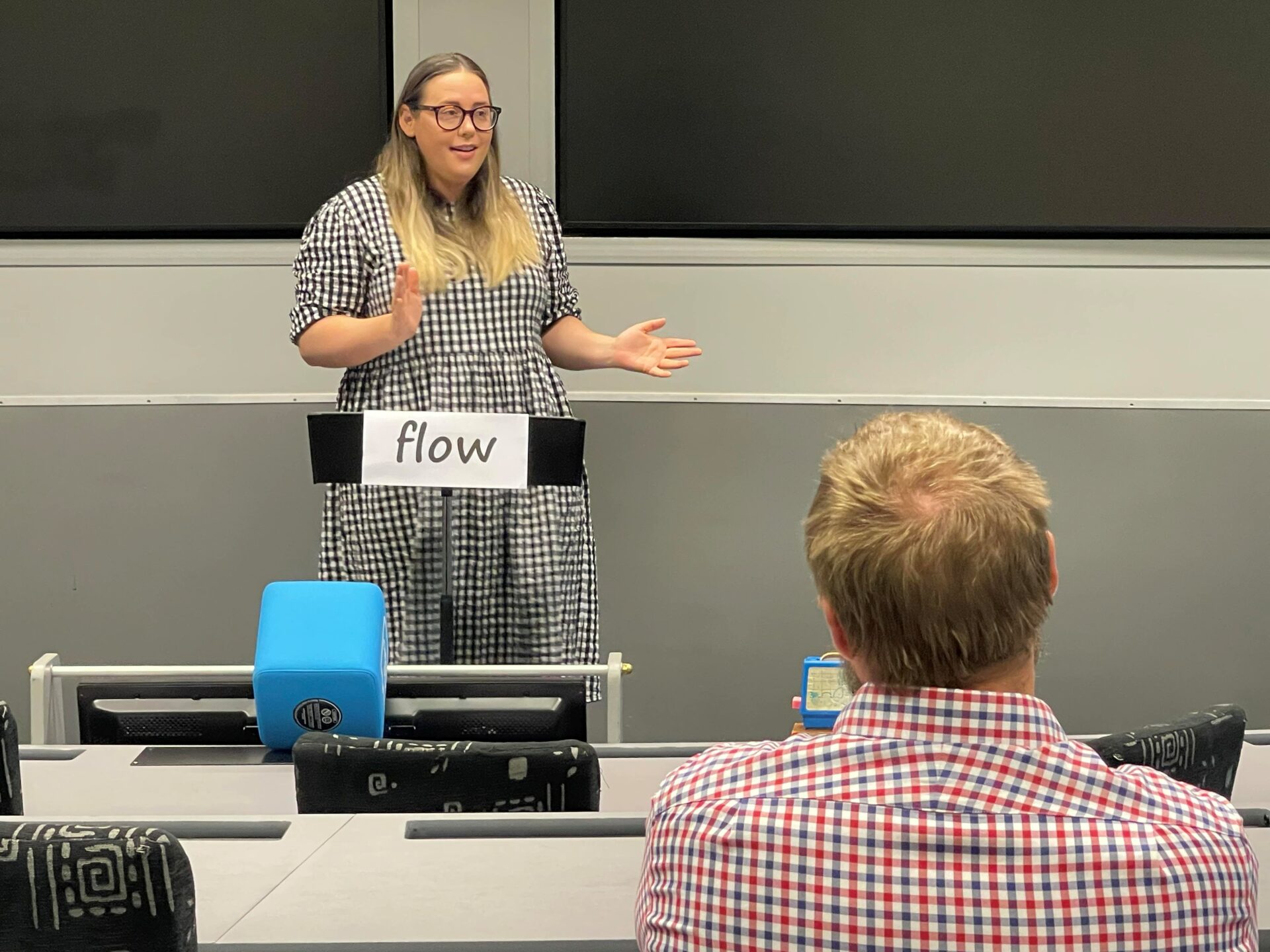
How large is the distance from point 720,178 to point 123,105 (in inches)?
62.5

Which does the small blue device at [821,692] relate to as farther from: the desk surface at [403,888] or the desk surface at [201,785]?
the desk surface at [403,888]

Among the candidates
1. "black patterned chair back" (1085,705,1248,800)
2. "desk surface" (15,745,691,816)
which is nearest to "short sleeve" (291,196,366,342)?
"desk surface" (15,745,691,816)

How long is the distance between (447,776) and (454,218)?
68.1 inches

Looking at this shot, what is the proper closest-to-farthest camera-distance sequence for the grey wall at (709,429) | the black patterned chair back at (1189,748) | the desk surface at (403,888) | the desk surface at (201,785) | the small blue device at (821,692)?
the desk surface at (403,888)
the black patterned chair back at (1189,748)
the desk surface at (201,785)
the small blue device at (821,692)
the grey wall at (709,429)

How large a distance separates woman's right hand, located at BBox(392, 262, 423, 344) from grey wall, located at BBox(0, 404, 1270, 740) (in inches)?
48.0

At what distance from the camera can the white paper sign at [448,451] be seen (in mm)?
2441

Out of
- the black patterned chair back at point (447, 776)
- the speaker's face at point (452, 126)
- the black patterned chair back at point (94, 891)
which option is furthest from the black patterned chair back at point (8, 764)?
the speaker's face at point (452, 126)

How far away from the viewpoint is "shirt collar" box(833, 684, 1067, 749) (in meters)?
0.89

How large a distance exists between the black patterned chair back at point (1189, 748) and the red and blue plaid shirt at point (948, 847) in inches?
13.6

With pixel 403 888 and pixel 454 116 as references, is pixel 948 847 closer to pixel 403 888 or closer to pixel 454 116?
pixel 403 888

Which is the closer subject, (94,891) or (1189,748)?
(94,891)

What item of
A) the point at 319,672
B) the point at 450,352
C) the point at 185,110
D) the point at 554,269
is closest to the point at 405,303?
the point at 450,352

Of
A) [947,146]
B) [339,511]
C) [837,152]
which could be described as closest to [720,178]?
[837,152]

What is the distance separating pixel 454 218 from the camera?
112 inches
